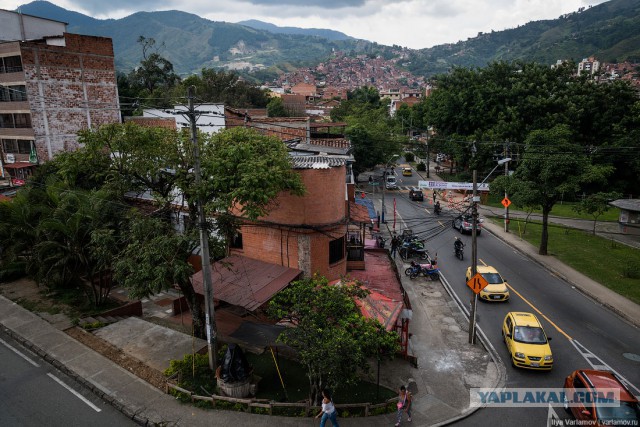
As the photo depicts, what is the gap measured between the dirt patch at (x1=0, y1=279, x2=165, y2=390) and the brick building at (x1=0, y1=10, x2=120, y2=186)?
52.1ft

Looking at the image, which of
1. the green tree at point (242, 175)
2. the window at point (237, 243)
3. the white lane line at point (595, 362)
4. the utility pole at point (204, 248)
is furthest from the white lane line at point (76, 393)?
the white lane line at point (595, 362)

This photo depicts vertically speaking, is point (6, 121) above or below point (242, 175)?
above

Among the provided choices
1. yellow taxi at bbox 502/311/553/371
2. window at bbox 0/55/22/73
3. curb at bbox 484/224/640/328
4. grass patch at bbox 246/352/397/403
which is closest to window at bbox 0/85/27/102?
window at bbox 0/55/22/73

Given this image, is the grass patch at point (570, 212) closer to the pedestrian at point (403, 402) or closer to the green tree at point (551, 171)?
the green tree at point (551, 171)

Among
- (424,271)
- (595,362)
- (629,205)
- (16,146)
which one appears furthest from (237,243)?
(629,205)

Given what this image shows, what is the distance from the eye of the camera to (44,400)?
39.7 ft

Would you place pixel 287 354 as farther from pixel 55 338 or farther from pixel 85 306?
pixel 85 306

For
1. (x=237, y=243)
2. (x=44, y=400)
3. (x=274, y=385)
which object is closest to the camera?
(x=44, y=400)

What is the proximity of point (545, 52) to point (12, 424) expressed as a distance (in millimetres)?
232602

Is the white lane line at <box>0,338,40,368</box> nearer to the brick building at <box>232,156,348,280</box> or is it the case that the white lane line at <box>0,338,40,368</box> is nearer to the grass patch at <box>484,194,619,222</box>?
the brick building at <box>232,156,348,280</box>

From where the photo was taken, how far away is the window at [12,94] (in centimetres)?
3225

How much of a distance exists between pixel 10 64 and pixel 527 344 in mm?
→ 41285

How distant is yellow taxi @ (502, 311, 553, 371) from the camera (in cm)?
1413

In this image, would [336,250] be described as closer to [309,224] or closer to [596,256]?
[309,224]
